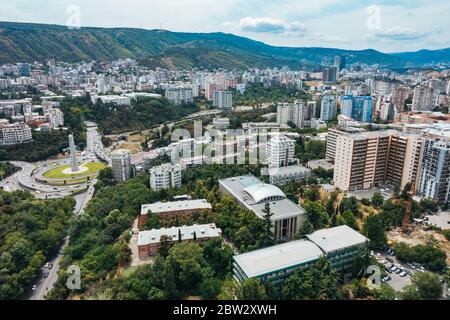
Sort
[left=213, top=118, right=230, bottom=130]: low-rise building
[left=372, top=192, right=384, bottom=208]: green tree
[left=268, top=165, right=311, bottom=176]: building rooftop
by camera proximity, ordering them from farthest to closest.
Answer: [left=213, top=118, right=230, bottom=130]: low-rise building, [left=268, top=165, right=311, bottom=176]: building rooftop, [left=372, top=192, right=384, bottom=208]: green tree

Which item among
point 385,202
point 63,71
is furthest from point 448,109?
point 63,71

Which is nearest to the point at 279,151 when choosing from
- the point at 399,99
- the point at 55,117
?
the point at 55,117

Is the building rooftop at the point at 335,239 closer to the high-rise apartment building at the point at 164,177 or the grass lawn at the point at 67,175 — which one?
the high-rise apartment building at the point at 164,177

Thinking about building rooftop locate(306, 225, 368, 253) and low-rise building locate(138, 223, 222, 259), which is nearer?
building rooftop locate(306, 225, 368, 253)

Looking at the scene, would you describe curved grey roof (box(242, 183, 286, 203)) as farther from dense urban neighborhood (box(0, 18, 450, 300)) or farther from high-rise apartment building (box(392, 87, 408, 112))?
high-rise apartment building (box(392, 87, 408, 112))

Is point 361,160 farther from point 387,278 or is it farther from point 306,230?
point 387,278

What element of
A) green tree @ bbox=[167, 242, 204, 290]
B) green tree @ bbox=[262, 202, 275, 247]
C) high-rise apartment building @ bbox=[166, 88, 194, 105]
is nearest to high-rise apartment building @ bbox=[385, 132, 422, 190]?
green tree @ bbox=[262, 202, 275, 247]

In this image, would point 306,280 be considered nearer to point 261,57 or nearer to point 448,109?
point 448,109
